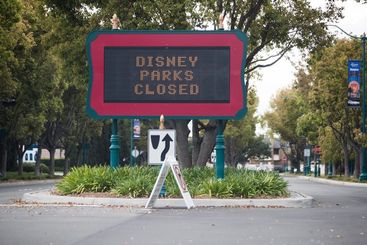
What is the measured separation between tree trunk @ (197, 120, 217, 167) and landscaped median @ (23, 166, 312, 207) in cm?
604

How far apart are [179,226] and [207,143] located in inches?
606

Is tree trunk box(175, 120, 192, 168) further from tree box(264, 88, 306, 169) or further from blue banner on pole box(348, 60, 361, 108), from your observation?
tree box(264, 88, 306, 169)

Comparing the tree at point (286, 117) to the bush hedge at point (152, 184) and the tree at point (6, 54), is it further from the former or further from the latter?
the bush hedge at point (152, 184)

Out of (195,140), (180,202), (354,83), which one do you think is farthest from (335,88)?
(180,202)

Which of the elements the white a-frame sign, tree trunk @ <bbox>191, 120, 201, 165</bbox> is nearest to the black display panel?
the white a-frame sign

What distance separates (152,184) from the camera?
20.1 m

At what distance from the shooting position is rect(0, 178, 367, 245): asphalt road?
10.8 metres

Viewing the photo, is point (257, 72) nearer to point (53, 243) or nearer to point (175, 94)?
point (175, 94)

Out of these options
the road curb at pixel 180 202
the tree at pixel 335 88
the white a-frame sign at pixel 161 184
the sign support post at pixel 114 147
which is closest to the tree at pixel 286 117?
the tree at pixel 335 88

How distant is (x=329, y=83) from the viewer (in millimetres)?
47969

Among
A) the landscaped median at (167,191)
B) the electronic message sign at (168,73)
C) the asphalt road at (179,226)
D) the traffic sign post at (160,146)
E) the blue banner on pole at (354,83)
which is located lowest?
the asphalt road at (179,226)

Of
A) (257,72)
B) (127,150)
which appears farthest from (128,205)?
(127,150)

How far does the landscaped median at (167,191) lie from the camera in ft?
61.9

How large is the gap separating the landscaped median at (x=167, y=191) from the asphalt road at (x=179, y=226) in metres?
1.18
